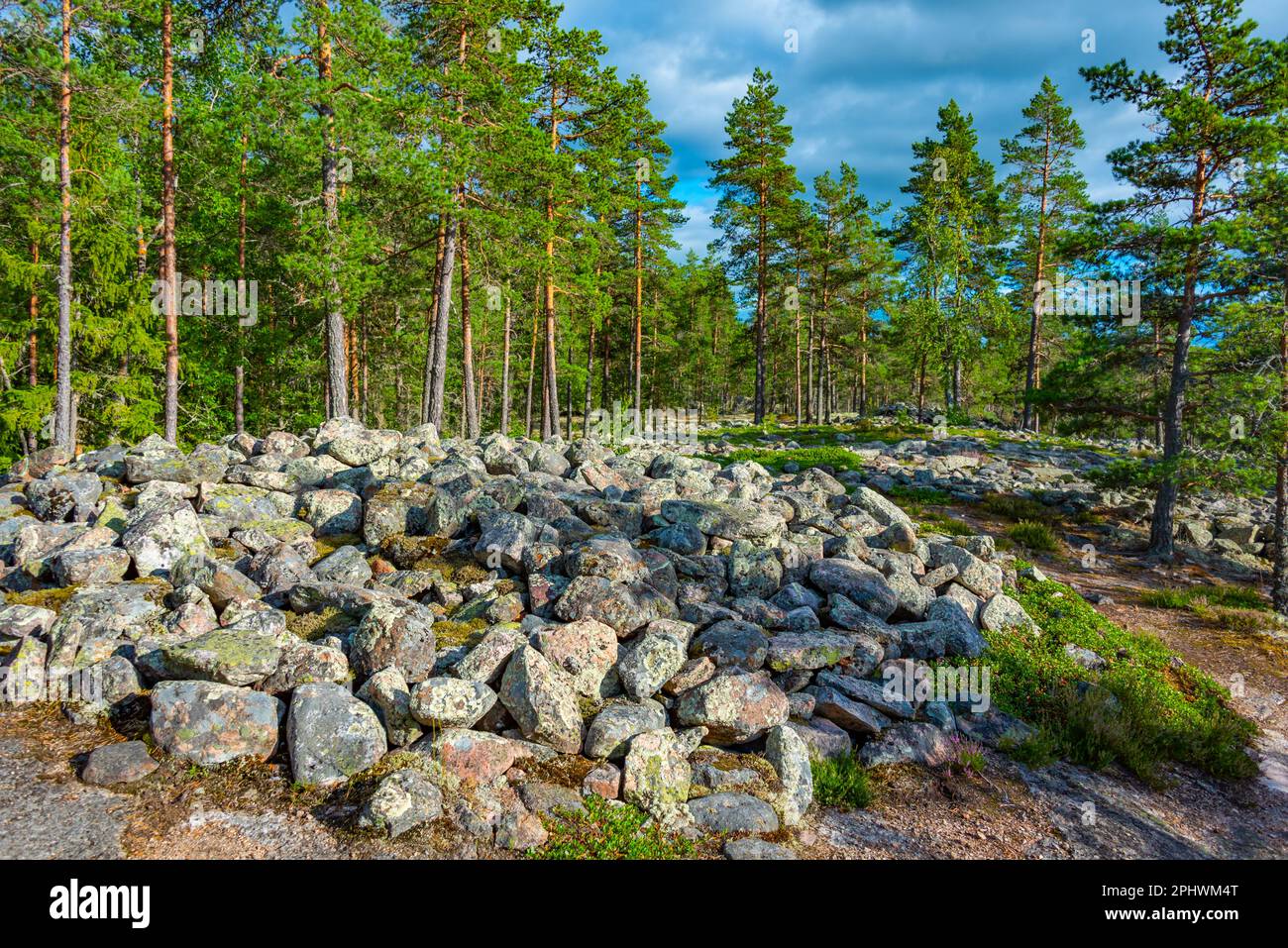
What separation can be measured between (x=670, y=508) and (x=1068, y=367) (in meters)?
14.1

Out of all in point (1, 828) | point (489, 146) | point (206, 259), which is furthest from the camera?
point (206, 259)

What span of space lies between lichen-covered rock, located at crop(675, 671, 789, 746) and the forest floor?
0.97 m

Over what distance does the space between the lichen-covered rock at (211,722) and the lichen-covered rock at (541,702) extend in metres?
2.08

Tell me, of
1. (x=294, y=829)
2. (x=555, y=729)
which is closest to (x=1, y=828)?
(x=294, y=829)

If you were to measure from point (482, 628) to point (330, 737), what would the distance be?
7.18 ft

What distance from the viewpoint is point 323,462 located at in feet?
37.0

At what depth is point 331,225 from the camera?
16.4m

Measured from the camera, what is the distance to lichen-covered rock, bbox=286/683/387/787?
5293 millimetres

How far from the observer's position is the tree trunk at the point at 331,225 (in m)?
15.5

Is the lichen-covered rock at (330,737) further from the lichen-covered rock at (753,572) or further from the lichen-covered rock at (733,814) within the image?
the lichen-covered rock at (753,572)

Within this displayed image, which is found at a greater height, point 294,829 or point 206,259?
point 206,259

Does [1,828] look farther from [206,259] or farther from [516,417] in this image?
[516,417]
